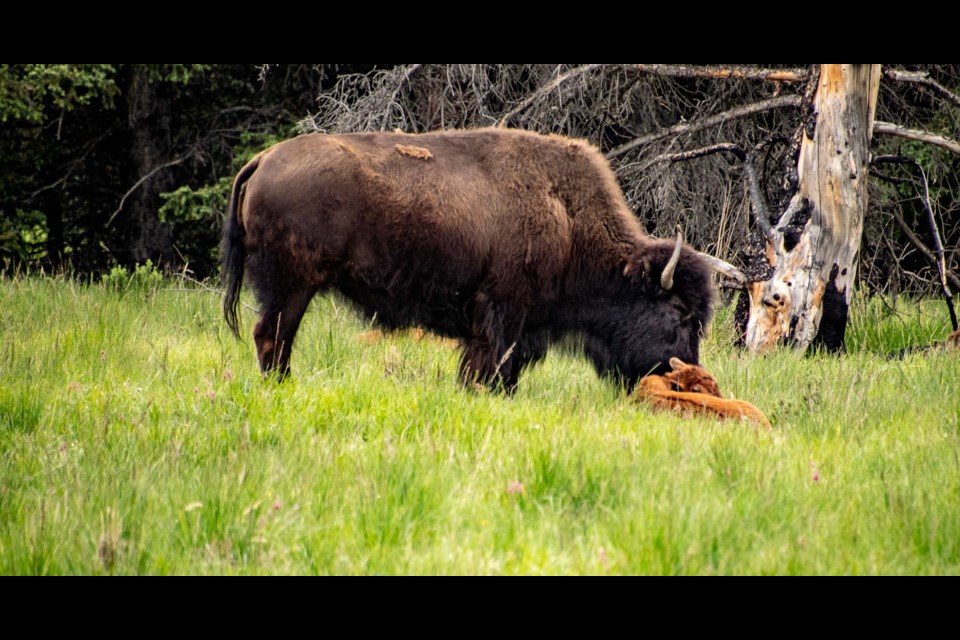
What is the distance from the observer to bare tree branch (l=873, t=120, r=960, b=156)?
888cm

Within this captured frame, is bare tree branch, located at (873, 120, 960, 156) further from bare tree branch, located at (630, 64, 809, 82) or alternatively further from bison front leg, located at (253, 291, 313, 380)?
bison front leg, located at (253, 291, 313, 380)

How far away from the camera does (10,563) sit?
3121 millimetres

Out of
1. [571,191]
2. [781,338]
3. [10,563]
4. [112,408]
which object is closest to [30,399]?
[112,408]

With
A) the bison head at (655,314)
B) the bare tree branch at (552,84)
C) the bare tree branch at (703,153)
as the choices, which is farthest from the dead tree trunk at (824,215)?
the bare tree branch at (552,84)

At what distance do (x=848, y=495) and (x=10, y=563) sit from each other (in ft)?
10.9

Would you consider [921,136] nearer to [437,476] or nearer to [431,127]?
[431,127]

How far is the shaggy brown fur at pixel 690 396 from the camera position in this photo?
5.50m

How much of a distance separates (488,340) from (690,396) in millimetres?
1687

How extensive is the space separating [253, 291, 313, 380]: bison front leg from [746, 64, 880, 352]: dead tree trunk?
4433mm

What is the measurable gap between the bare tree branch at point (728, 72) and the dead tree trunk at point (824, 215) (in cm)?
49

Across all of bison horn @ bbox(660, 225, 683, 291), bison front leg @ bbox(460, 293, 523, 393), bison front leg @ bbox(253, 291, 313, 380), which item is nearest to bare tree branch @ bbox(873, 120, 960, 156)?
bison horn @ bbox(660, 225, 683, 291)

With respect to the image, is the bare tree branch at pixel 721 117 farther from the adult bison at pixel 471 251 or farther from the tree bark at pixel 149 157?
the tree bark at pixel 149 157
